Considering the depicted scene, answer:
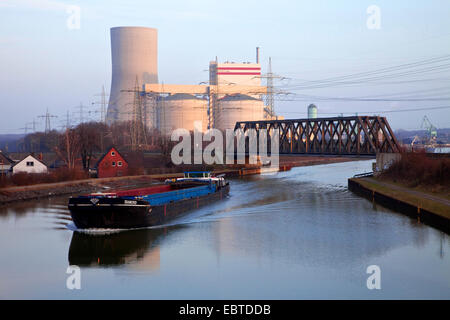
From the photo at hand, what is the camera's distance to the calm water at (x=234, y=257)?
20.1 meters

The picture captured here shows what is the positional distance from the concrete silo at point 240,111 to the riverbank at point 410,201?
10439 centimetres

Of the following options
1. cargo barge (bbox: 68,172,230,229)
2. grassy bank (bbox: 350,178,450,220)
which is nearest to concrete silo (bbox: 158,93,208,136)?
grassy bank (bbox: 350,178,450,220)

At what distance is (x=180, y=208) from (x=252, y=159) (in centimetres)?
6113

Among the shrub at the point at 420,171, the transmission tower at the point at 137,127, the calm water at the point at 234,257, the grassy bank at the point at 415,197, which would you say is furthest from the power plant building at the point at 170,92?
the calm water at the point at 234,257

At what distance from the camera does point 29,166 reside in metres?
61.1

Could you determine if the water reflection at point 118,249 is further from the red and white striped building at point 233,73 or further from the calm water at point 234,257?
the red and white striped building at point 233,73

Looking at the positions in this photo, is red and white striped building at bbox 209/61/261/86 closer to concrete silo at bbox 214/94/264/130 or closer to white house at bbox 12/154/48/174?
concrete silo at bbox 214/94/264/130

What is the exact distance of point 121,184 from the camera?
5909 cm

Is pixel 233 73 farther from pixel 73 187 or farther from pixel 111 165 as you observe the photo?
pixel 73 187

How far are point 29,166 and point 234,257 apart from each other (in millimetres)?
43437

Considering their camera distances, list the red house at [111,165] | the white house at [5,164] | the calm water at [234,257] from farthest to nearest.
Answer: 1. the red house at [111,165]
2. the white house at [5,164]
3. the calm water at [234,257]

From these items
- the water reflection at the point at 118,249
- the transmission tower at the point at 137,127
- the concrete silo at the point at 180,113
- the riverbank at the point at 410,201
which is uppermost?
the concrete silo at the point at 180,113

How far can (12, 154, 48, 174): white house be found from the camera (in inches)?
2388
